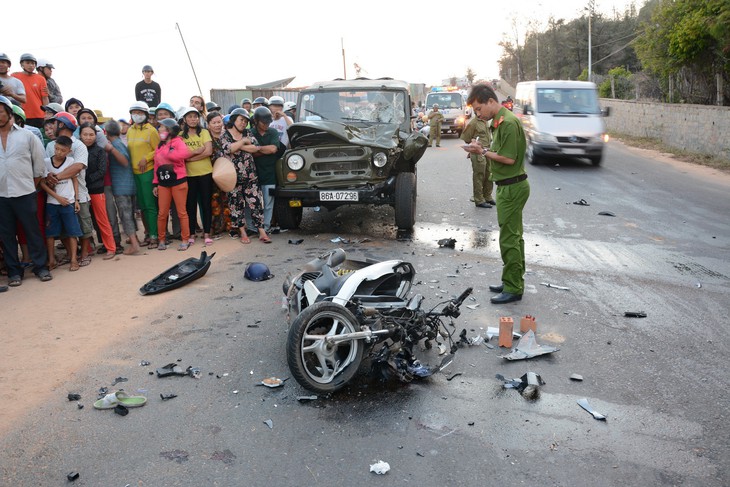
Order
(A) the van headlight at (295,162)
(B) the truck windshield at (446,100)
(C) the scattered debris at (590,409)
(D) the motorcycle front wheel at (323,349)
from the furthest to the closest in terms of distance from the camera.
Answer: (B) the truck windshield at (446,100)
(A) the van headlight at (295,162)
(D) the motorcycle front wheel at (323,349)
(C) the scattered debris at (590,409)

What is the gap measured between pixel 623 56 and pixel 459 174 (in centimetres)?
4366

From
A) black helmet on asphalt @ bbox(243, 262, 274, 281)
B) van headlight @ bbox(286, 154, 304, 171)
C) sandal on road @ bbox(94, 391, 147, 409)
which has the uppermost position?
van headlight @ bbox(286, 154, 304, 171)

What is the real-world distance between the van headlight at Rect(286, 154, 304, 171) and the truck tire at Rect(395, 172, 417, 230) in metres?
1.39

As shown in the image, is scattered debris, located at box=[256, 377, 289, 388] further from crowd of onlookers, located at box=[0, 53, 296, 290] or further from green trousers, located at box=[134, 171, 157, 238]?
green trousers, located at box=[134, 171, 157, 238]

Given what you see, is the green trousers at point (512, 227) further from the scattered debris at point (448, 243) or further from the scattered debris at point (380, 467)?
the scattered debris at point (380, 467)

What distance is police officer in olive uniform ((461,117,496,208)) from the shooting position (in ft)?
32.8

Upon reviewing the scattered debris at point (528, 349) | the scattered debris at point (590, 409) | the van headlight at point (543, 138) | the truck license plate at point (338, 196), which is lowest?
the scattered debris at point (590, 409)

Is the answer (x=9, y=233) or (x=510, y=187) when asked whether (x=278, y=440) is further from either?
(x=9, y=233)

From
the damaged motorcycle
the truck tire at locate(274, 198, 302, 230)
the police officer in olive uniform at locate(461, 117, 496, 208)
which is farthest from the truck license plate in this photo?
the damaged motorcycle

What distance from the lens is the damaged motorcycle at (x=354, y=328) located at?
398cm

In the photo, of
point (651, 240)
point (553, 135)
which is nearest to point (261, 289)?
point (651, 240)

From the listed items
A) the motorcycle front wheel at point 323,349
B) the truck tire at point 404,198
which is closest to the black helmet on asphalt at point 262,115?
the truck tire at point 404,198

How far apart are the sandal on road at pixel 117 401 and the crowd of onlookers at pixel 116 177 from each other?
11.4 feet

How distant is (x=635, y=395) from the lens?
4.07m
